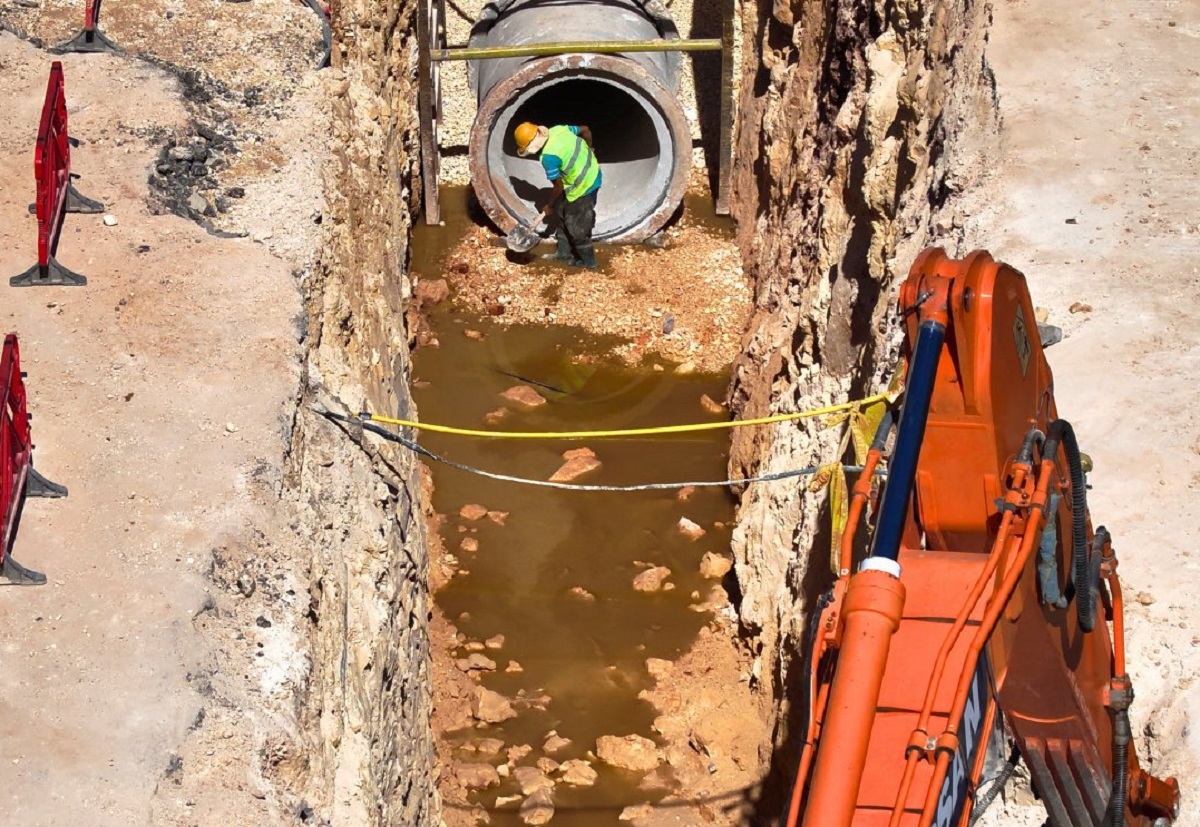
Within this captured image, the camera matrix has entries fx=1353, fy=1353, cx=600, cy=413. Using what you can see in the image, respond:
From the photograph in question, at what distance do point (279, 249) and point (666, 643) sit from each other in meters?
3.74

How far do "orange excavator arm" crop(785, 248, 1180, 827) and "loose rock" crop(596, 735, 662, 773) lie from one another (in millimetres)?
4025

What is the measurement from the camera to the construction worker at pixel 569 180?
12.4 meters

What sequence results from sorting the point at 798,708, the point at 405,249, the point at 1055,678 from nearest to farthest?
the point at 1055,678 < the point at 798,708 < the point at 405,249

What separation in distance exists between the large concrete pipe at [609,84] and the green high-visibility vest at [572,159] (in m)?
0.49

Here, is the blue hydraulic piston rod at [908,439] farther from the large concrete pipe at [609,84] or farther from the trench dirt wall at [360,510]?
the large concrete pipe at [609,84]

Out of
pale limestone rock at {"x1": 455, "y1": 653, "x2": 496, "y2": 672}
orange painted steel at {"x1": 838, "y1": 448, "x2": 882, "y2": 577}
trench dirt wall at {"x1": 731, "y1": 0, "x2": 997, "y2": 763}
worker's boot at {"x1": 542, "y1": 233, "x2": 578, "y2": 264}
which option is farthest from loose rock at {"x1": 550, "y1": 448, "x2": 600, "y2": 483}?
orange painted steel at {"x1": 838, "y1": 448, "x2": 882, "y2": 577}

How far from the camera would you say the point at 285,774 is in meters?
5.20

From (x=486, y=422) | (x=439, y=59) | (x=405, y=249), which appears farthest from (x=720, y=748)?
(x=439, y=59)

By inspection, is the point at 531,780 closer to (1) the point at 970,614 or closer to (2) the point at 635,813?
(2) the point at 635,813

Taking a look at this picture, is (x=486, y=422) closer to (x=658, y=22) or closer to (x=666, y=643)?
(x=666, y=643)

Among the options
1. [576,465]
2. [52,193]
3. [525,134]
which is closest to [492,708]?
[576,465]

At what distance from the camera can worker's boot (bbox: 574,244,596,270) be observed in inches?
504

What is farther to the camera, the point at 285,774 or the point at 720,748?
the point at 720,748

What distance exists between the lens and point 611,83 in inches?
490
